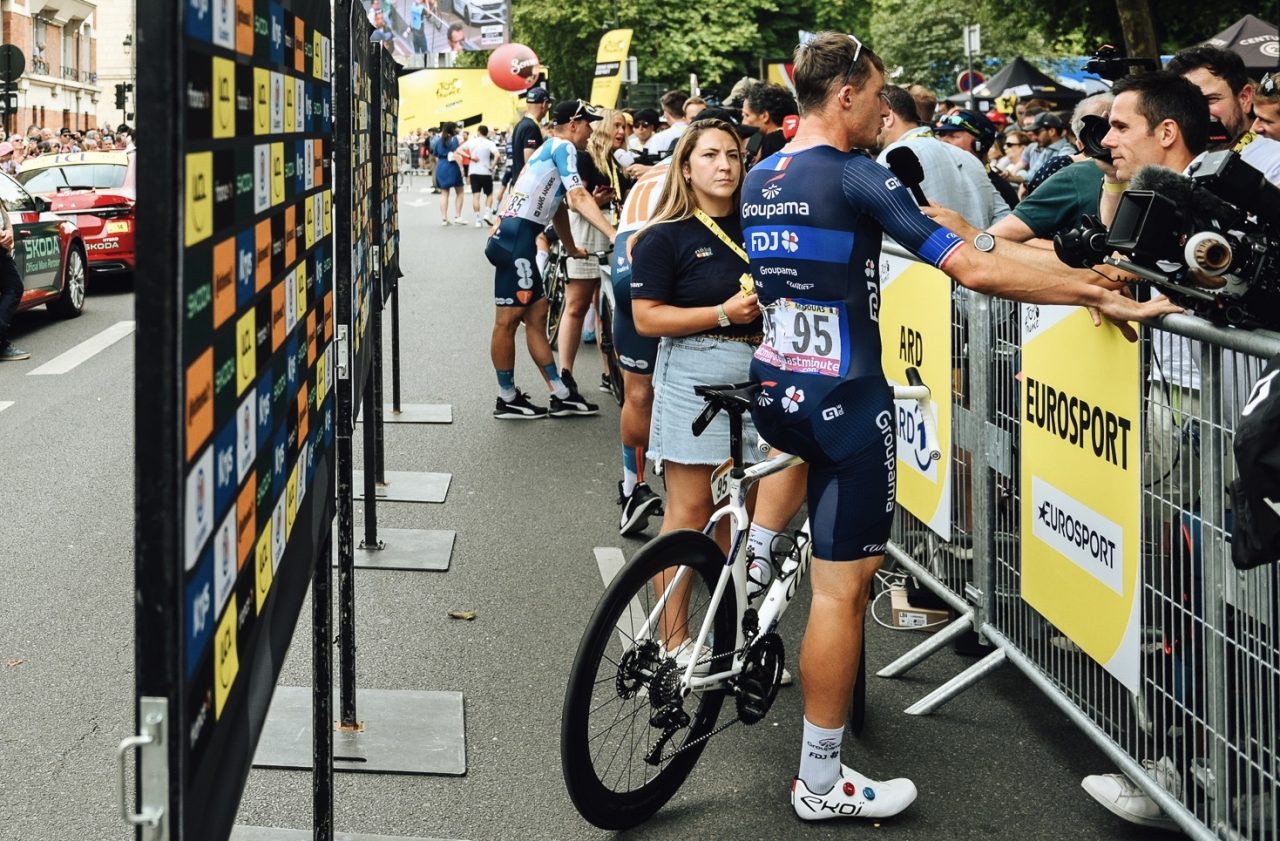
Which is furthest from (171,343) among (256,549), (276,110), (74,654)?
(74,654)

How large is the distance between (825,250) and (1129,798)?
5.67 feet

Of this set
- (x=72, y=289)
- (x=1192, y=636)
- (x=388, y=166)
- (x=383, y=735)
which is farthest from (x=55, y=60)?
(x=1192, y=636)

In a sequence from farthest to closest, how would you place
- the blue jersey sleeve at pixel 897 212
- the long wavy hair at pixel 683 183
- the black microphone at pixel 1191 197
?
the long wavy hair at pixel 683 183, the blue jersey sleeve at pixel 897 212, the black microphone at pixel 1191 197

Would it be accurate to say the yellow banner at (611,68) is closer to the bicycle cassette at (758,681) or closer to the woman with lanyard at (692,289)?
the woman with lanyard at (692,289)

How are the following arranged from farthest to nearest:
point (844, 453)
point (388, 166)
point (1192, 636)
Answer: point (388, 166)
point (844, 453)
point (1192, 636)

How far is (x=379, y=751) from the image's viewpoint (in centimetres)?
485

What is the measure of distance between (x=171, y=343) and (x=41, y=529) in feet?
20.5

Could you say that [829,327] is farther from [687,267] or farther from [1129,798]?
[1129,798]

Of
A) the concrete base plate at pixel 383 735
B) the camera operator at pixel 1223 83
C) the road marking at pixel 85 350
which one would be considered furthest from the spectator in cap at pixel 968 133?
the road marking at pixel 85 350

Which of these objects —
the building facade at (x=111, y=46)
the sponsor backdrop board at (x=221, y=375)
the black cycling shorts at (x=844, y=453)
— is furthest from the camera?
the building facade at (x=111, y=46)

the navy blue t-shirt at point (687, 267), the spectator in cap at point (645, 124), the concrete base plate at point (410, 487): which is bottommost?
the concrete base plate at point (410, 487)

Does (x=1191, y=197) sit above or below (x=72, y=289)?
above

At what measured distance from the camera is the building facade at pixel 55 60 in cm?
6375

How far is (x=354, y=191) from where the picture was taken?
5629mm
